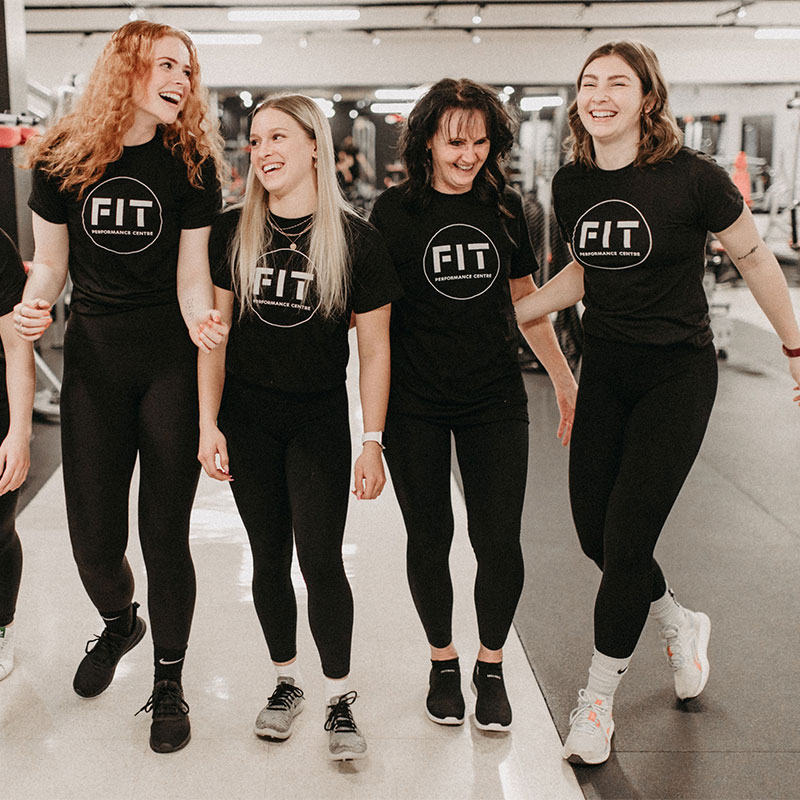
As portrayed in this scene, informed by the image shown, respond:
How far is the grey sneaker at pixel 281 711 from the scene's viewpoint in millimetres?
2082

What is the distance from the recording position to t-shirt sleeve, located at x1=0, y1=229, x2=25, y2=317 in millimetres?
2025

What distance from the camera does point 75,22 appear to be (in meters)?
12.3

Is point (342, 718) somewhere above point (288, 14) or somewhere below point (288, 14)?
below

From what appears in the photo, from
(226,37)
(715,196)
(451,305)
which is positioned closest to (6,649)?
(451,305)

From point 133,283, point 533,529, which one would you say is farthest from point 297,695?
point 533,529

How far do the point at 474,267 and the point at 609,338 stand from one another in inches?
13.1

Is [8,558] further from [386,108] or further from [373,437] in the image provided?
[386,108]

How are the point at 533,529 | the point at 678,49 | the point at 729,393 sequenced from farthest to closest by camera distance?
the point at 678,49 < the point at 729,393 < the point at 533,529

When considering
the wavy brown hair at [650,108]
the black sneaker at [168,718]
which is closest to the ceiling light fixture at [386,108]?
the wavy brown hair at [650,108]

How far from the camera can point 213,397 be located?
193 cm

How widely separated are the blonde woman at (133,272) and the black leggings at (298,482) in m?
0.14

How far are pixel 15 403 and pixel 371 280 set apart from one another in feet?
2.80

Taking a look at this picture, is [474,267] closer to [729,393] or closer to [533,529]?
[533,529]

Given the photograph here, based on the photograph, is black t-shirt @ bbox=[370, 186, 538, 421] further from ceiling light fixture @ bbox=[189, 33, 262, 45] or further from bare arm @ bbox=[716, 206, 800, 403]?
ceiling light fixture @ bbox=[189, 33, 262, 45]
